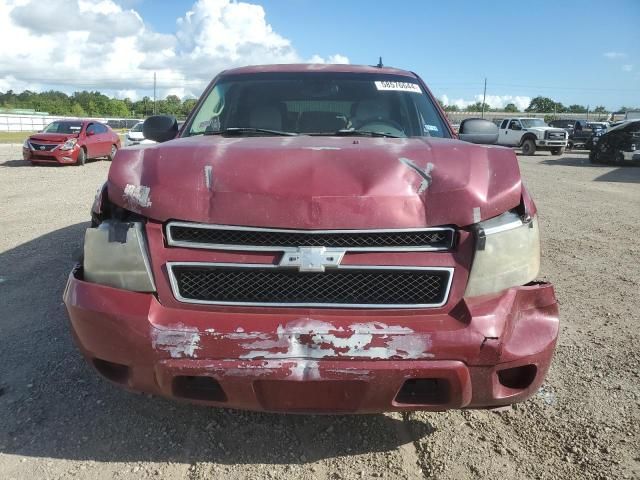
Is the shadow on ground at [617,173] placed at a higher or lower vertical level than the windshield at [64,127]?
lower

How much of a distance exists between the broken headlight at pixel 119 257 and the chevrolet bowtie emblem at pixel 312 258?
553mm

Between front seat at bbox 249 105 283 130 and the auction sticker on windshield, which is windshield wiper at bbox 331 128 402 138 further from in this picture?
the auction sticker on windshield

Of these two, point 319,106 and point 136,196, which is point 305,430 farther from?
point 319,106

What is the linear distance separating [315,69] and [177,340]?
2594 mm

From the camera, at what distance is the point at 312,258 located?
6.80 feet

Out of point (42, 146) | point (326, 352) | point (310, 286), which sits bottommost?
point (42, 146)

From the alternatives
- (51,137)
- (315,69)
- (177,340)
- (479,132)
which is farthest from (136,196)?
(51,137)

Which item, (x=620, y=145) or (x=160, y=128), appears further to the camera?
(x=620, y=145)

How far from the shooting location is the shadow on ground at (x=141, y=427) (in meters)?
2.49

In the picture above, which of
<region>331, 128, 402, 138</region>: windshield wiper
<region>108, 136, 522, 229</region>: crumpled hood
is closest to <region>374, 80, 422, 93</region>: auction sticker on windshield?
<region>331, 128, 402, 138</region>: windshield wiper

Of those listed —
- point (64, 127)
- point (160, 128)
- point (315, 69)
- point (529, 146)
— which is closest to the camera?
point (160, 128)

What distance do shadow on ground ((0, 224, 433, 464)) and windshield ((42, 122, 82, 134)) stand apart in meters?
16.8

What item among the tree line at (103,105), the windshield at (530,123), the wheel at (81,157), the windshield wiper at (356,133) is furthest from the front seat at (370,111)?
the tree line at (103,105)

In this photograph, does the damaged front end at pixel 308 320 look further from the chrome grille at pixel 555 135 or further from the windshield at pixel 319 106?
the chrome grille at pixel 555 135
